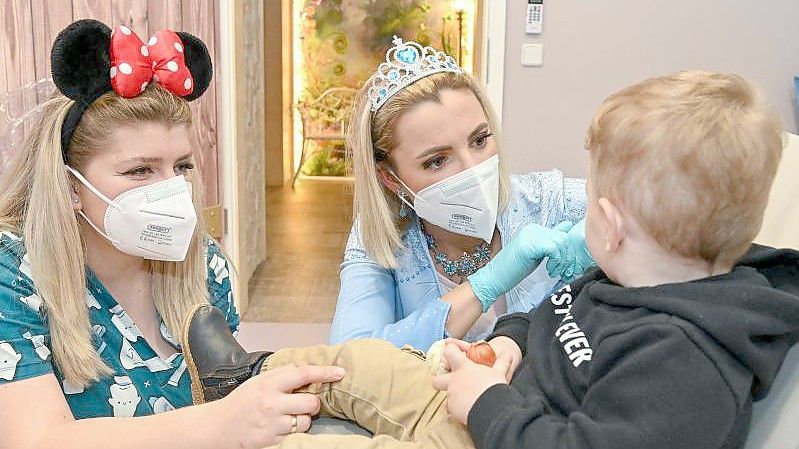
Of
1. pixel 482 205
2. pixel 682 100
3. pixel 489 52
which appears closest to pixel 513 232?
pixel 482 205

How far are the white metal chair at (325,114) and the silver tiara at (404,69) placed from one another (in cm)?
576

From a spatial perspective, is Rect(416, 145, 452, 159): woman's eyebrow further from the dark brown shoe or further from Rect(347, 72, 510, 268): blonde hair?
the dark brown shoe

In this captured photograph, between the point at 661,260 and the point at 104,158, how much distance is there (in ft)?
3.00

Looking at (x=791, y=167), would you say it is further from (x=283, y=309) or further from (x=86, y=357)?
(x=283, y=309)

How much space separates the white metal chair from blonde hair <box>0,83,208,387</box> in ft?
19.8

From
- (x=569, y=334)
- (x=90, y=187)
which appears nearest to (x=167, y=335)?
(x=90, y=187)

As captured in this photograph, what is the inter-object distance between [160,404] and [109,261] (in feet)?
0.91

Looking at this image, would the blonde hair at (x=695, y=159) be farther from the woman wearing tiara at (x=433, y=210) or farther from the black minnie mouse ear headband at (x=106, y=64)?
the black minnie mouse ear headband at (x=106, y=64)

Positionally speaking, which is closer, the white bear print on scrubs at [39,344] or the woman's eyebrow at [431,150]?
the white bear print on scrubs at [39,344]

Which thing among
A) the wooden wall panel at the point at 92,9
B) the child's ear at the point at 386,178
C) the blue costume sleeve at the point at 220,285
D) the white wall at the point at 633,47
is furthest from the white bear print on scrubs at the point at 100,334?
the white wall at the point at 633,47

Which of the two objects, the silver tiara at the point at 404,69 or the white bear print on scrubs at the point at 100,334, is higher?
the silver tiara at the point at 404,69

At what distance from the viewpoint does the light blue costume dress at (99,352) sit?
44.8 inches

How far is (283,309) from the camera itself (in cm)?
365

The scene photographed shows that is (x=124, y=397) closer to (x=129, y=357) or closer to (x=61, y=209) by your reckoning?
(x=129, y=357)
